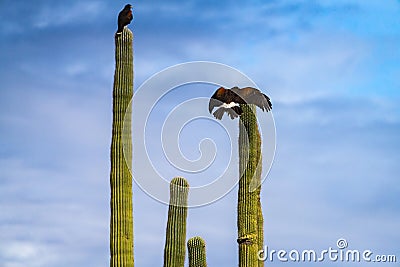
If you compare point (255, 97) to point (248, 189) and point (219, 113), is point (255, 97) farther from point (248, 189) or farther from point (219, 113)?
point (248, 189)

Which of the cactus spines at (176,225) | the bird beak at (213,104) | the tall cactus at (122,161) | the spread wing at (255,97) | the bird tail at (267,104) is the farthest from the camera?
the bird beak at (213,104)

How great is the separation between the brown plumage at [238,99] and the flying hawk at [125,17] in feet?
5.96

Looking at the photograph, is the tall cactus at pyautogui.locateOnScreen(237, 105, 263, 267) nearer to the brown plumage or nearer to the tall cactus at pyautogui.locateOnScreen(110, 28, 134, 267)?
the brown plumage

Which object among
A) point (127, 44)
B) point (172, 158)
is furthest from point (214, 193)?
point (127, 44)

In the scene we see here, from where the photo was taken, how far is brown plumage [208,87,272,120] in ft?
42.7

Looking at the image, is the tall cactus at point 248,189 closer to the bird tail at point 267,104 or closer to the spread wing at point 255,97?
the spread wing at point 255,97

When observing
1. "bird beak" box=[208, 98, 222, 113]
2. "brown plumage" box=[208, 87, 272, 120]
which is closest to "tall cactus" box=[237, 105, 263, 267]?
"brown plumage" box=[208, 87, 272, 120]

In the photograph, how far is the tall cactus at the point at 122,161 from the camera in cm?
1251

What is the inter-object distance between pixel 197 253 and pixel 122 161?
195cm

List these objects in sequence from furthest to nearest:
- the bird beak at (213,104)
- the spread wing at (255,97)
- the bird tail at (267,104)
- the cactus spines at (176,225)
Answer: the bird beak at (213,104) → the cactus spines at (176,225) → the bird tail at (267,104) → the spread wing at (255,97)

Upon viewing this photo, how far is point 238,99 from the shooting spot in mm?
13039

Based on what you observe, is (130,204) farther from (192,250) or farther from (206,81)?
(206,81)

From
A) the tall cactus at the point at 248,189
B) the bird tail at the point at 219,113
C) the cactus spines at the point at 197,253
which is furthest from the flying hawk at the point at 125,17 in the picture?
the cactus spines at the point at 197,253

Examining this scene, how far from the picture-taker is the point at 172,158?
44.8 ft
